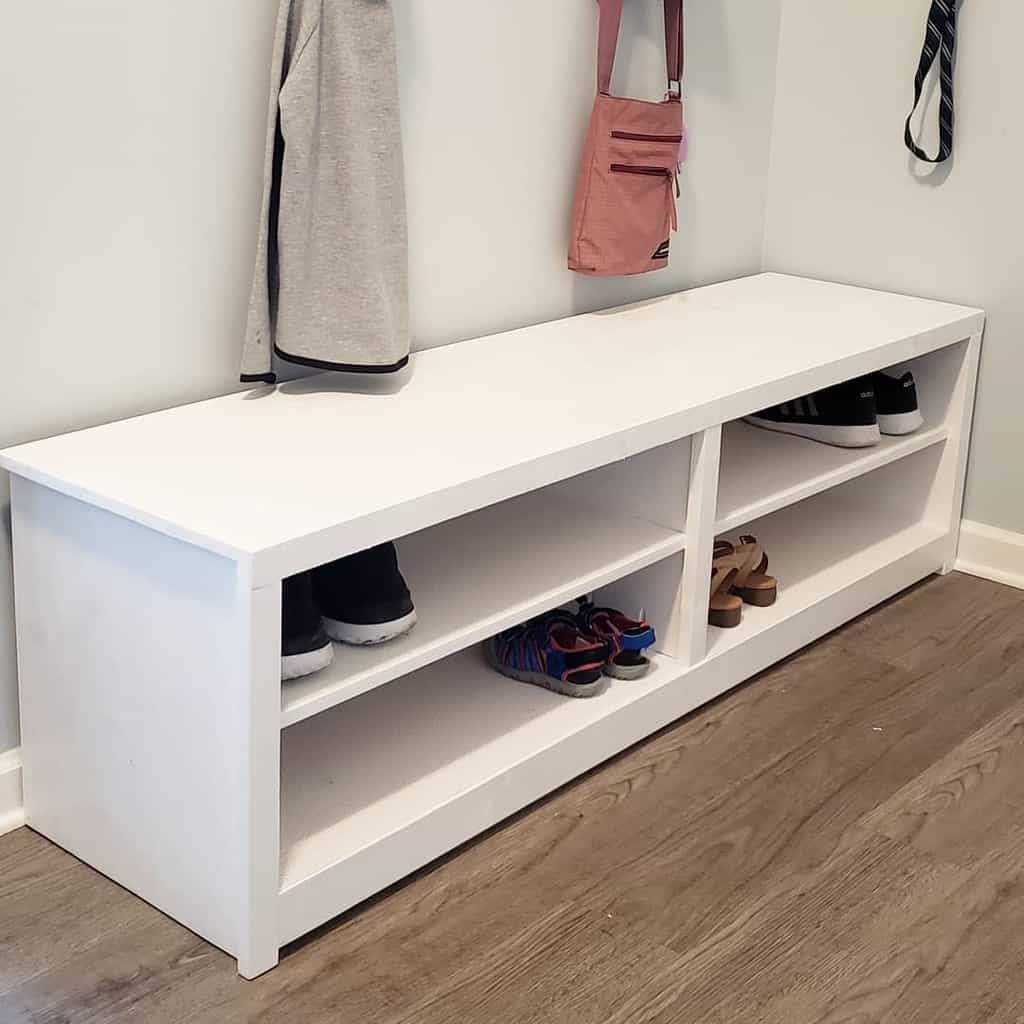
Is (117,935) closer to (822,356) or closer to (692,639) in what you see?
(692,639)

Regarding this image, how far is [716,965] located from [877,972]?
0.16m

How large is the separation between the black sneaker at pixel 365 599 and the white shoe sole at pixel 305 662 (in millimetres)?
60

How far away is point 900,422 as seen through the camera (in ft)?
7.89

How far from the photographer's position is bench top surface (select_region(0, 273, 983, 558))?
149 cm

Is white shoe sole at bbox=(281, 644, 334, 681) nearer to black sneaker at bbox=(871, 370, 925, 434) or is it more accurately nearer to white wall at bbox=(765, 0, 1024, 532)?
black sneaker at bbox=(871, 370, 925, 434)

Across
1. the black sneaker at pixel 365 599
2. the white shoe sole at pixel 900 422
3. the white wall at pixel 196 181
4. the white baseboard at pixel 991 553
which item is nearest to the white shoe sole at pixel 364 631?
the black sneaker at pixel 365 599

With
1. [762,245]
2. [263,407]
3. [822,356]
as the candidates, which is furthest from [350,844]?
[762,245]

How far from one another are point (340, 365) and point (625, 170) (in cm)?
67

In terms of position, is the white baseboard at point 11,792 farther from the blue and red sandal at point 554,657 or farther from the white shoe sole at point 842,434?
the white shoe sole at point 842,434

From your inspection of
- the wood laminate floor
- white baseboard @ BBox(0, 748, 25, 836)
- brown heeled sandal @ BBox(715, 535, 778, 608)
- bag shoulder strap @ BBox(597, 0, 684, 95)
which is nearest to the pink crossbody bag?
bag shoulder strap @ BBox(597, 0, 684, 95)

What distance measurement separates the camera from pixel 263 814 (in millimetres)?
1436

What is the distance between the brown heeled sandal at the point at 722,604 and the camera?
82.9 inches

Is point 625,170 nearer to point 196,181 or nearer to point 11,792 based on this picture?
point 196,181

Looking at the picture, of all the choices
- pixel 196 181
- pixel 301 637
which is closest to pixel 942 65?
pixel 196 181
